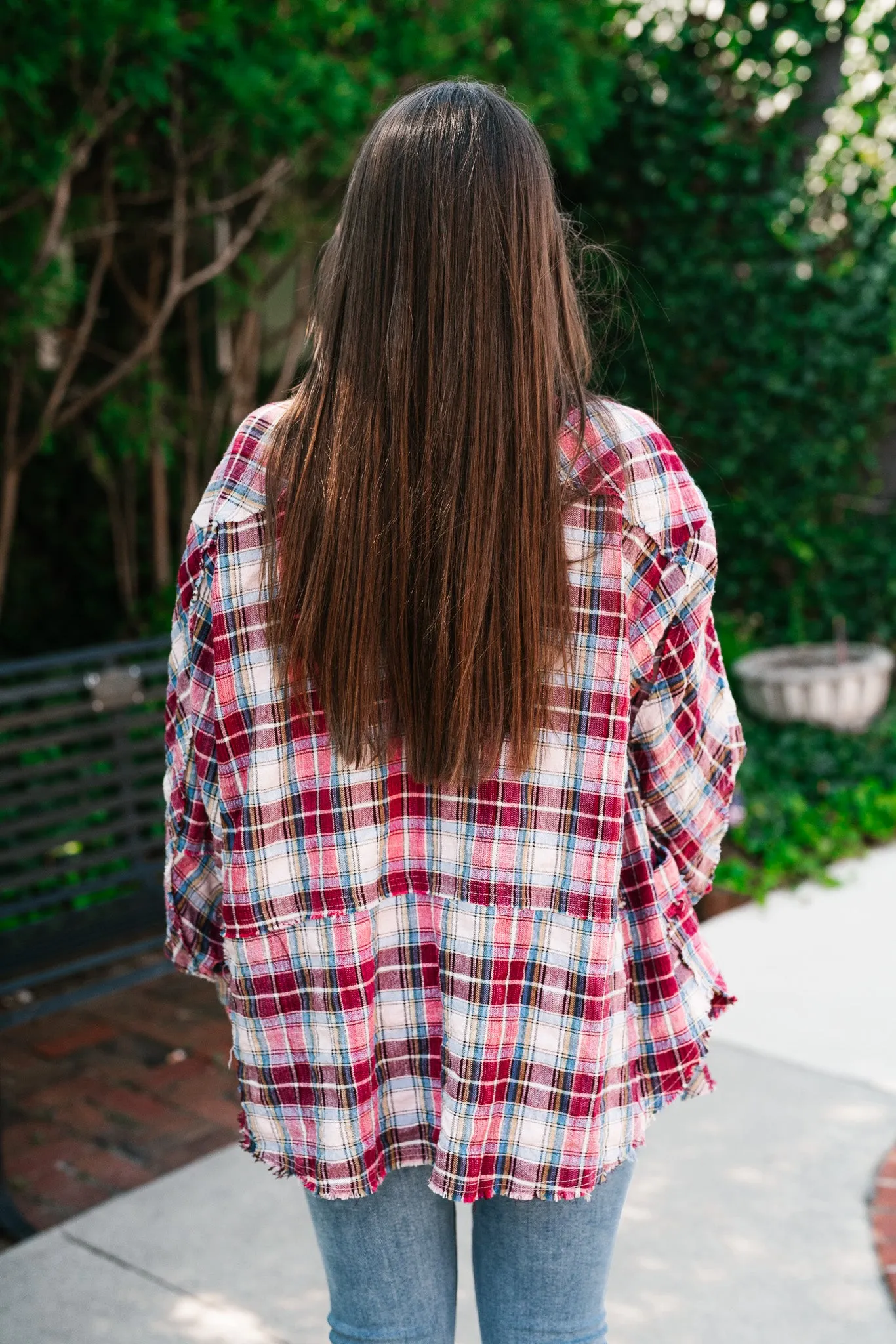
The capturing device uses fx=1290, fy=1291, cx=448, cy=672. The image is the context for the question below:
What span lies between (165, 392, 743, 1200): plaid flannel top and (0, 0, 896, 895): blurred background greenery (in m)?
3.41

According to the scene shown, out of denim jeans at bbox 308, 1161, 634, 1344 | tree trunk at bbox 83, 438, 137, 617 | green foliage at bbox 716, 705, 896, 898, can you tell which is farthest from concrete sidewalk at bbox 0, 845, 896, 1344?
tree trunk at bbox 83, 438, 137, 617

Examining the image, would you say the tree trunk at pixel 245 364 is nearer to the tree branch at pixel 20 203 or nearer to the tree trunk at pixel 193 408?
the tree trunk at pixel 193 408

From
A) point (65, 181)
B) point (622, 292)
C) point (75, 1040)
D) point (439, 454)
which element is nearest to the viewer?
point (439, 454)

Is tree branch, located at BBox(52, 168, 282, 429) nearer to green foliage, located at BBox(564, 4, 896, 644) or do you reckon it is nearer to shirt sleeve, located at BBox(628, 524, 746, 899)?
green foliage, located at BBox(564, 4, 896, 644)

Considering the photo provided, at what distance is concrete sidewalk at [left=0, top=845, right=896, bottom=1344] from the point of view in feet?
7.83

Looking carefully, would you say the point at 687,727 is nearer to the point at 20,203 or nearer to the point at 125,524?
the point at 20,203

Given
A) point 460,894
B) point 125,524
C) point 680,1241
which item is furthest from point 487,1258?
point 125,524

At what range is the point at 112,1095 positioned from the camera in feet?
11.4

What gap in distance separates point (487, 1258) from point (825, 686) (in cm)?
491

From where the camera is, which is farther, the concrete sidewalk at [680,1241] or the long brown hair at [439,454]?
the concrete sidewalk at [680,1241]

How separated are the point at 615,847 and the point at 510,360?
50 cm

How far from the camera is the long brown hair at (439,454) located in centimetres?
123

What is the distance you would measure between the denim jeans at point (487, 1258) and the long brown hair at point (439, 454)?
0.49m

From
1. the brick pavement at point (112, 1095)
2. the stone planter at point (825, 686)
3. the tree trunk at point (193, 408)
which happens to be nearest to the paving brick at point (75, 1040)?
the brick pavement at point (112, 1095)
